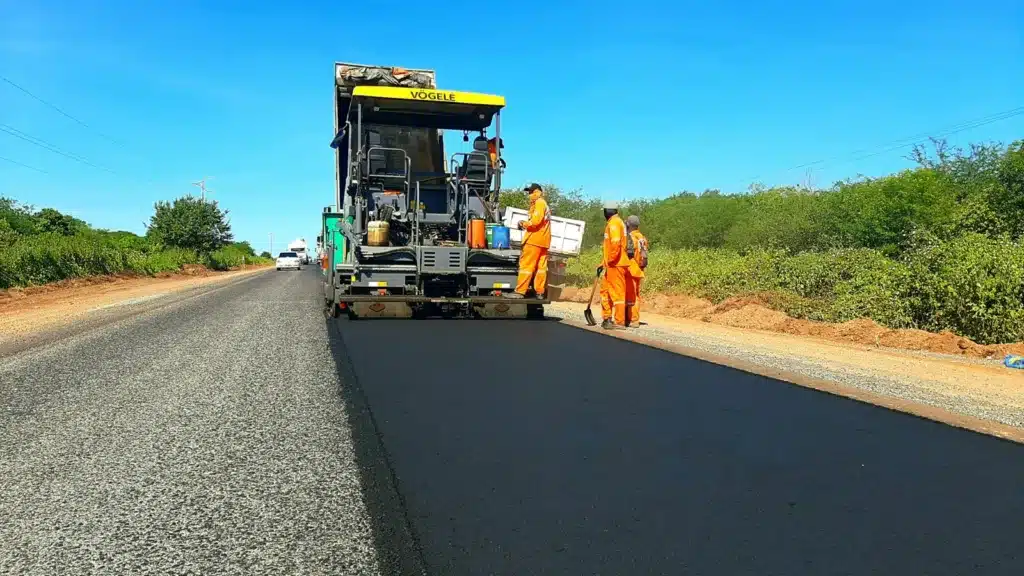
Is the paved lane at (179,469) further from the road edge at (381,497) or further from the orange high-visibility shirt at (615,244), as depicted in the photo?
the orange high-visibility shirt at (615,244)

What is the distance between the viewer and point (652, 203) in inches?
2447

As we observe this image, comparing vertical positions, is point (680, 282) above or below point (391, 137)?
below

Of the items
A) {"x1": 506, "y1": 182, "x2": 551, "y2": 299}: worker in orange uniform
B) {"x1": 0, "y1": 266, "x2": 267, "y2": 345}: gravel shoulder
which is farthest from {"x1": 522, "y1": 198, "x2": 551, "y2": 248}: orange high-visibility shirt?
{"x1": 0, "y1": 266, "x2": 267, "y2": 345}: gravel shoulder

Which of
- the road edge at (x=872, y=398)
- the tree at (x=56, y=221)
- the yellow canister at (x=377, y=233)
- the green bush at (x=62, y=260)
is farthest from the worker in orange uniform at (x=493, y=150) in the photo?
the tree at (x=56, y=221)

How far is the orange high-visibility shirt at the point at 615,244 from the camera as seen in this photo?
11.0 m

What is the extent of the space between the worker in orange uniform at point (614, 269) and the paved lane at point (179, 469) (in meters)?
4.85

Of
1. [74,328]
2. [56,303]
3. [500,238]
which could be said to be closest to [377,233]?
[500,238]

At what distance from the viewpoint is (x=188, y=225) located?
177 feet

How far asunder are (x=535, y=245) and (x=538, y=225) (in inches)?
14.0

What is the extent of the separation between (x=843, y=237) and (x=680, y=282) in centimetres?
1327

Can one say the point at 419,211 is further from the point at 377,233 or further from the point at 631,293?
the point at 631,293

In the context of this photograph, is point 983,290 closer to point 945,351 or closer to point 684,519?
point 945,351

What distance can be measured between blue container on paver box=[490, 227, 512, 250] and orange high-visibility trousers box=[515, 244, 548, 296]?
0.37 metres

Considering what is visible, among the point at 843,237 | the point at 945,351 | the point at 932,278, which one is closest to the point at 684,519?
the point at 945,351
